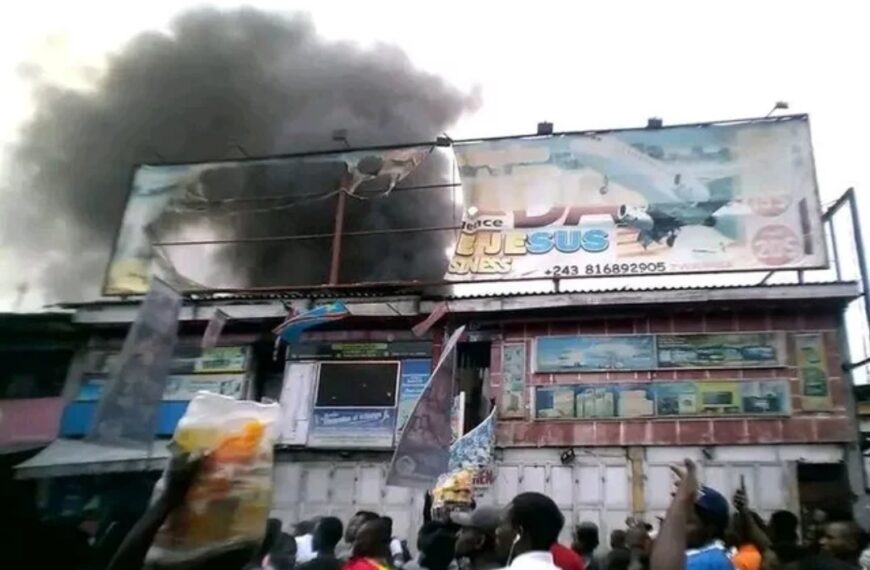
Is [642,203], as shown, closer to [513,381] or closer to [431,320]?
[513,381]

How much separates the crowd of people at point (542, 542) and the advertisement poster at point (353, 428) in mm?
7214

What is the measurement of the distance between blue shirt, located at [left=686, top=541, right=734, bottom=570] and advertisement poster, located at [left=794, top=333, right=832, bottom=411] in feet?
32.8

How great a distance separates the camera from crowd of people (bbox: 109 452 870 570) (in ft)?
7.20

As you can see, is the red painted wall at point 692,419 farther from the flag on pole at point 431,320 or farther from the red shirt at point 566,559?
the red shirt at point 566,559

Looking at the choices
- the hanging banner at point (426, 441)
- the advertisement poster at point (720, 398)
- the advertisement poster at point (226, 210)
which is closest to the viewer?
the hanging banner at point (426, 441)

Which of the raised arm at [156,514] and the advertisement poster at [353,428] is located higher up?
the advertisement poster at [353,428]

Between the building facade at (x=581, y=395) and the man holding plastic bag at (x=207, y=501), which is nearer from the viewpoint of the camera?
the man holding plastic bag at (x=207, y=501)

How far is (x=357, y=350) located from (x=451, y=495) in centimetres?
379

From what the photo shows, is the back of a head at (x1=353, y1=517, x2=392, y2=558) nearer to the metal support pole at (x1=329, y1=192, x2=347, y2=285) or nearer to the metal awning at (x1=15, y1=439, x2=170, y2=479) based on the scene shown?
the metal awning at (x1=15, y1=439, x2=170, y2=479)

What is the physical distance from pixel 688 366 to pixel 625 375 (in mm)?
997

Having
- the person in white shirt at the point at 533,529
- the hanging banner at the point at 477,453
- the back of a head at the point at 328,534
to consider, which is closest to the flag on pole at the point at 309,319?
the hanging banner at the point at 477,453

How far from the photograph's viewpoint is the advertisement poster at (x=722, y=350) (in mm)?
12305

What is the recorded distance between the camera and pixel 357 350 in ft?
45.6

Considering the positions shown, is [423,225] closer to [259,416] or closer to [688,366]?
[688,366]
